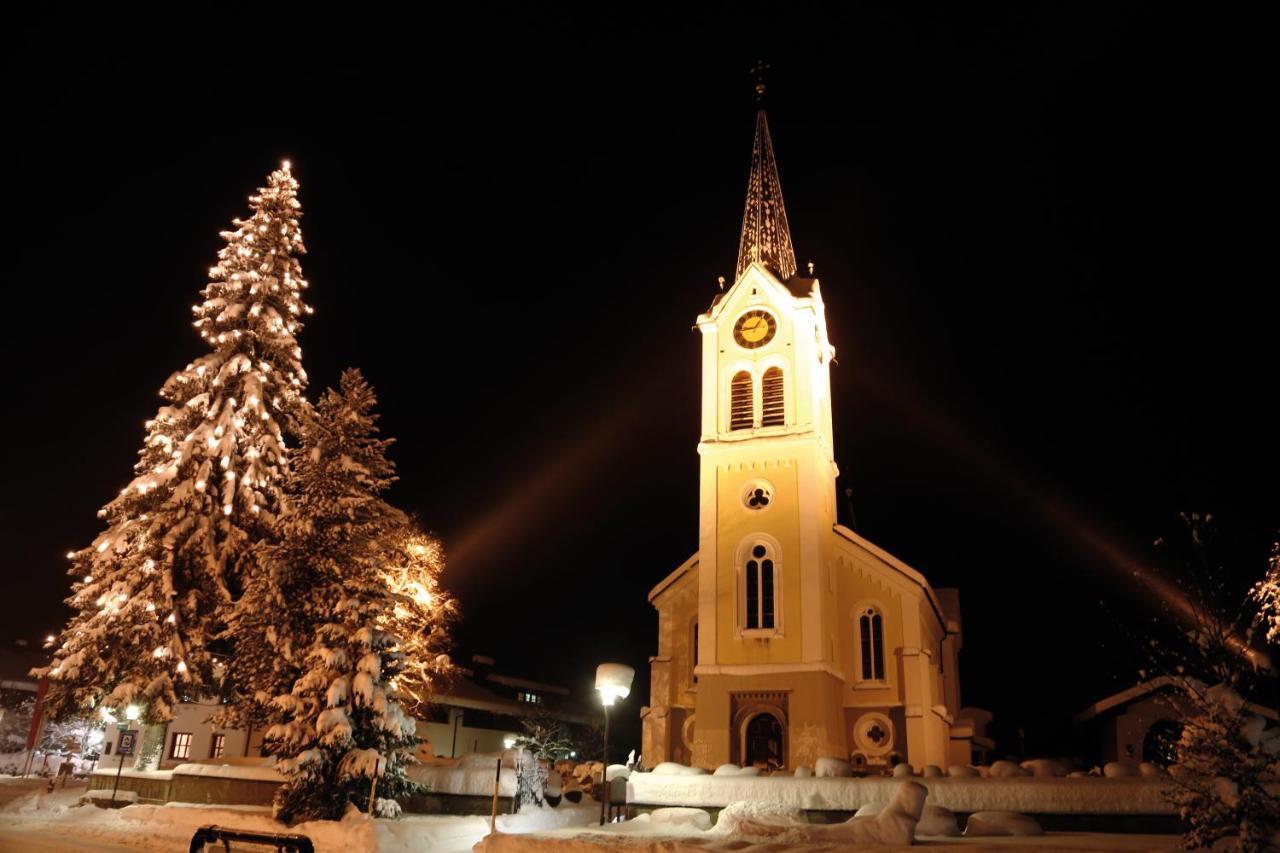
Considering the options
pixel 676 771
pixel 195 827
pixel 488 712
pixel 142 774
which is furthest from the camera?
pixel 488 712

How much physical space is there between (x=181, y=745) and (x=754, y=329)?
27240 mm

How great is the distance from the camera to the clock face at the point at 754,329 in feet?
112

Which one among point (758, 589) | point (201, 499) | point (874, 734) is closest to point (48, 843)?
point (201, 499)

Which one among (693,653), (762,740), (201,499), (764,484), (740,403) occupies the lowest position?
(762,740)

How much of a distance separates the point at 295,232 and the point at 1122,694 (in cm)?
3008

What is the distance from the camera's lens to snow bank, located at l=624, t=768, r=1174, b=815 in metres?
19.4

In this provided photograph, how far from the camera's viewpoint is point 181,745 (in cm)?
3625

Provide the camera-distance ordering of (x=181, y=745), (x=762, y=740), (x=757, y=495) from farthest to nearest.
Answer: (x=181, y=745)
(x=757, y=495)
(x=762, y=740)

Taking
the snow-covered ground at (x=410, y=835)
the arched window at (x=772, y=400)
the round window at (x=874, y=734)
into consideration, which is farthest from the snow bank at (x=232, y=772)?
the arched window at (x=772, y=400)

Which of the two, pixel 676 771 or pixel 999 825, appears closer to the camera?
pixel 999 825

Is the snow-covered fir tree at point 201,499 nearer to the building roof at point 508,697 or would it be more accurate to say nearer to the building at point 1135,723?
the building roof at point 508,697

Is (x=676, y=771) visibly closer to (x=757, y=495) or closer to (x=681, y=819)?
(x=681, y=819)

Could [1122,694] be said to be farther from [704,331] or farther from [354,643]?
[354,643]

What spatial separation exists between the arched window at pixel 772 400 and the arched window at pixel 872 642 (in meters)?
7.23
